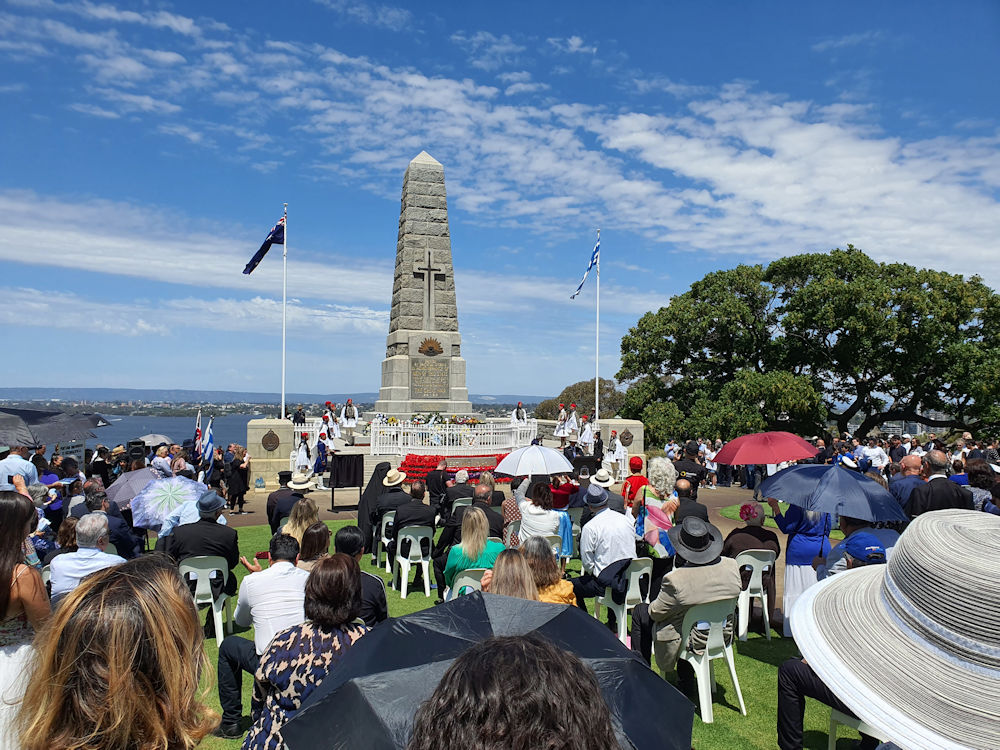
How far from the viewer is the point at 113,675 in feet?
5.97

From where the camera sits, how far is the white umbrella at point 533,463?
945 cm

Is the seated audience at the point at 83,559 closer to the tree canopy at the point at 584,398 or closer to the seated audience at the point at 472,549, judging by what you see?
the seated audience at the point at 472,549

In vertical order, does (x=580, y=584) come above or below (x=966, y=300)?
below

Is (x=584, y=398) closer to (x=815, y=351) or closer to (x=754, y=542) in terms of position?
(x=815, y=351)

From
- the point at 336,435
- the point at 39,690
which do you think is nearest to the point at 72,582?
the point at 39,690

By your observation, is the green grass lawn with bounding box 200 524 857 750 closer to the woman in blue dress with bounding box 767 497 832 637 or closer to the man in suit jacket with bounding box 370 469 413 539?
the woman in blue dress with bounding box 767 497 832 637

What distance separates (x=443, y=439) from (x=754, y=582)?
14981 millimetres

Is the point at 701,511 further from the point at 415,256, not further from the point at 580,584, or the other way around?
the point at 415,256

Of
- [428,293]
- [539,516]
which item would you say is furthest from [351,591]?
[428,293]

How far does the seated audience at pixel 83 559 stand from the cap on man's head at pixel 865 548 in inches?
223

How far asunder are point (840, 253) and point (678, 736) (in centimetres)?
3153

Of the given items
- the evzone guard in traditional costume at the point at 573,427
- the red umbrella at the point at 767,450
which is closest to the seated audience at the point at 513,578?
the red umbrella at the point at 767,450

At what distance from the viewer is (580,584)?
21.0 ft

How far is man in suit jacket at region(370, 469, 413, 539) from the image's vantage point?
8.98 metres
